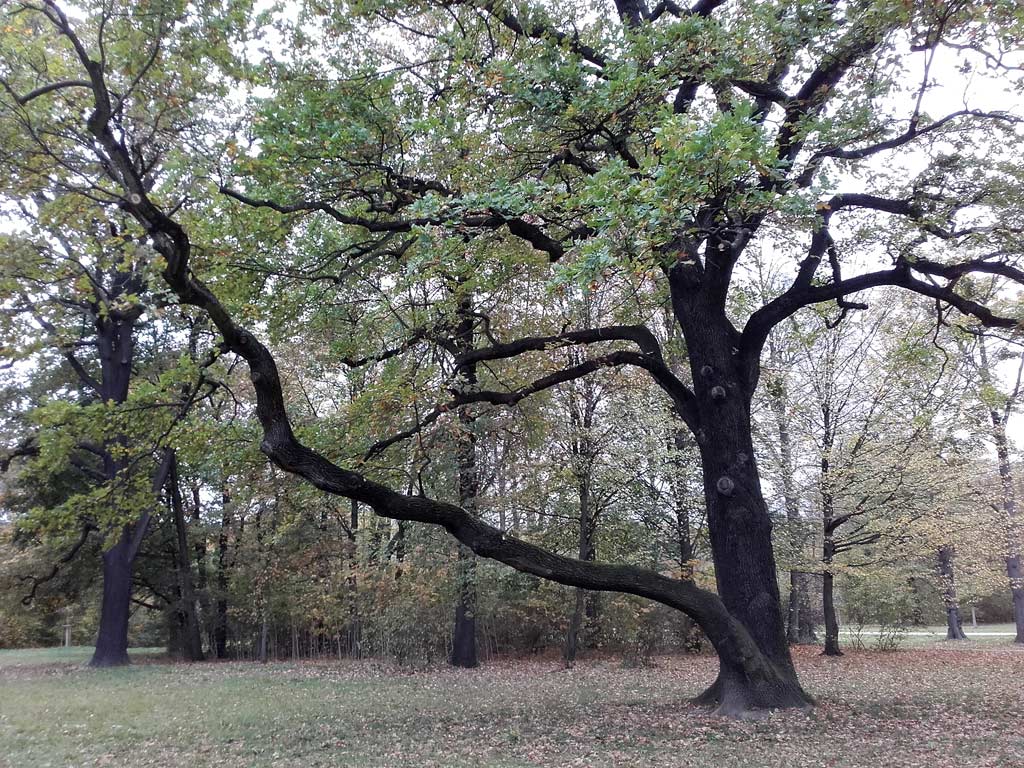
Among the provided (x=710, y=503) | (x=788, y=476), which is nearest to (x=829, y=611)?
(x=788, y=476)

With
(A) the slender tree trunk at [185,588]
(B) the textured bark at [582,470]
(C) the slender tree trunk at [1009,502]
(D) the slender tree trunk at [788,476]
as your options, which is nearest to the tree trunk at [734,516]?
(B) the textured bark at [582,470]

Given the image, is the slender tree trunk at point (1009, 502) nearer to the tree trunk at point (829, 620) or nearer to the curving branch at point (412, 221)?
the tree trunk at point (829, 620)

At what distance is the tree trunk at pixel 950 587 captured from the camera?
19859mm

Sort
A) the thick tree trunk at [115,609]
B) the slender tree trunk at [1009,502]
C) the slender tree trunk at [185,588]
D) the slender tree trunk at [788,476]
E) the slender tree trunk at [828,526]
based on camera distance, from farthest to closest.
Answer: the slender tree trunk at [185,588], the slender tree trunk at [1009,502], the thick tree trunk at [115,609], the slender tree trunk at [788,476], the slender tree trunk at [828,526]

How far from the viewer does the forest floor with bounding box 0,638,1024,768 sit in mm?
6254

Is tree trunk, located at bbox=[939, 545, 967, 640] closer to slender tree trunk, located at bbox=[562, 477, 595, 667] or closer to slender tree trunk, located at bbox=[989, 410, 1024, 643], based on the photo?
slender tree trunk, located at bbox=[989, 410, 1024, 643]

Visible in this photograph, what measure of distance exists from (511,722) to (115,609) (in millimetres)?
15442

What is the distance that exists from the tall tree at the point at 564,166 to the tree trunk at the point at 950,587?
1351cm

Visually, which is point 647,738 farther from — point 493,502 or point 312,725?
point 493,502

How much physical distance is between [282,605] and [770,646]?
1701 centimetres

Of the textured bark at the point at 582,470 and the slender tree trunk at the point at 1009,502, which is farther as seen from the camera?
the slender tree trunk at the point at 1009,502

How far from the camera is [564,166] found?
8.83 m

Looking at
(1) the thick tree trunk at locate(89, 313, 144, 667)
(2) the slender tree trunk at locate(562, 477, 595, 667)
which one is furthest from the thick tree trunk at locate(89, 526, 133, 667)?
(2) the slender tree trunk at locate(562, 477, 595, 667)

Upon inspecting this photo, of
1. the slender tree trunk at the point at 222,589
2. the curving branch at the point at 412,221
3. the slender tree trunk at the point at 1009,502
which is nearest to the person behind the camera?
the curving branch at the point at 412,221
